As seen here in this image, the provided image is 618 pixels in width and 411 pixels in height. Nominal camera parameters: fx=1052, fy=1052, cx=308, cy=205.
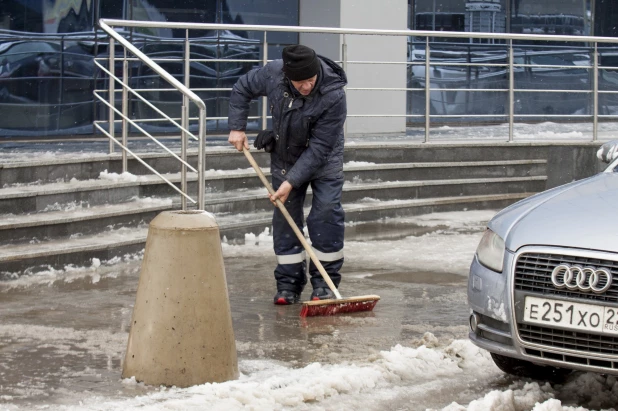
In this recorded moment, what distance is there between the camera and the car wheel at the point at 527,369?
509cm

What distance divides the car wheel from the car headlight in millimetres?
465

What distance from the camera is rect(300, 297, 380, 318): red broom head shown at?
21.2 feet

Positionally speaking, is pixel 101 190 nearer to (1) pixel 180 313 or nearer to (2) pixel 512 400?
(1) pixel 180 313

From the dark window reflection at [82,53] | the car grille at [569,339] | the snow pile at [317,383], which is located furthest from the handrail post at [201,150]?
the dark window reflection at [82,53]

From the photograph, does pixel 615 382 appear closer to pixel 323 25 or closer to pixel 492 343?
pixel 492 343

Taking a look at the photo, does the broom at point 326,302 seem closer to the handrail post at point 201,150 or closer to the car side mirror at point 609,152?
the handrail post at point 201,150

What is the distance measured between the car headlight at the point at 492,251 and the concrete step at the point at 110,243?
3.60m

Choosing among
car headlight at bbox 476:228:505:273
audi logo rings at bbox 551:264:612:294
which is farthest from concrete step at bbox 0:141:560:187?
audi logo rings at bbox 551:264:612:294

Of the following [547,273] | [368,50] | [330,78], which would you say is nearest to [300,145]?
[330,78]

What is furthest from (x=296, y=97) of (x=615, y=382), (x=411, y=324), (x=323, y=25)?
(x=323, y=25)

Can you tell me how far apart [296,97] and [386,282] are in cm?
178

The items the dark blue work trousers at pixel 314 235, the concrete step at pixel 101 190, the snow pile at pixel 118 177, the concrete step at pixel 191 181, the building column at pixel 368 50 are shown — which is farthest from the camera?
the building column at pixel 368 50

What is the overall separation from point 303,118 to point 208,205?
2.95 m

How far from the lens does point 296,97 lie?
21.8 feet
